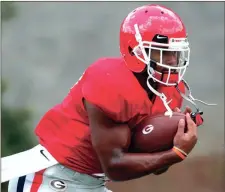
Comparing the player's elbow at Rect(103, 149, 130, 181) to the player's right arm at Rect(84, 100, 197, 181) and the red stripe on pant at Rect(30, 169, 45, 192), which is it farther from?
the red stripe on pant at Rect(30, 169, 45, 192)

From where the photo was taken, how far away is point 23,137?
4.95m

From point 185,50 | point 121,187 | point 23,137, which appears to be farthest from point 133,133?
point 23,137

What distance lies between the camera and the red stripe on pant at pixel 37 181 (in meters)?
2.08

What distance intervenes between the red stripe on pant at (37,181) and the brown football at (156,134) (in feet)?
0.98

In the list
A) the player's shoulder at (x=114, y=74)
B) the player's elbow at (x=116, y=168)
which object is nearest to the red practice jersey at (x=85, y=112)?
the player's shoulder at (x=114, y=74)

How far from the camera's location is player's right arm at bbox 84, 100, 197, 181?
1912mm

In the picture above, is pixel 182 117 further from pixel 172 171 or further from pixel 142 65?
pixel 172 171

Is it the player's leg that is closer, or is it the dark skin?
the dark skin

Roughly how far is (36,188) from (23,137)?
114 inches

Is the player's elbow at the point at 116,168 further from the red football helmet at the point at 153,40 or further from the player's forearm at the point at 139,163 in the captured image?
the red football helmet at the point at 153,40

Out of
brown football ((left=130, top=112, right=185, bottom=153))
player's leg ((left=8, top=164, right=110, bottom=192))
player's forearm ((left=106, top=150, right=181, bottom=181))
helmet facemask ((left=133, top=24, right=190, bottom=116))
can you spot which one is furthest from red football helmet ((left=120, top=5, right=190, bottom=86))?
player's leg ((left=8, top=164, right=110, bottom=192))

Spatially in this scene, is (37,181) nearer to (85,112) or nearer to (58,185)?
(58,185)

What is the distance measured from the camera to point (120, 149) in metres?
1.93

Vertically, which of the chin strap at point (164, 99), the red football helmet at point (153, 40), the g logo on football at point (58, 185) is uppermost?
the red football helmet at point (153, 40)
